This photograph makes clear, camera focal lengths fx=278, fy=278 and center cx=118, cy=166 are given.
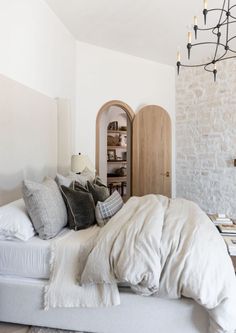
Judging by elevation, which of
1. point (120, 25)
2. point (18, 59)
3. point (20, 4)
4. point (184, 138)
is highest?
point (120, 25)

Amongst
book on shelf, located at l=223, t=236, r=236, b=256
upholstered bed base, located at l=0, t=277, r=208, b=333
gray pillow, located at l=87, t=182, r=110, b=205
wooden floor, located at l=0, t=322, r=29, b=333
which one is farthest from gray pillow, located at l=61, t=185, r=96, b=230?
book on shelf, located at l=223, t=236, r=236, b=256

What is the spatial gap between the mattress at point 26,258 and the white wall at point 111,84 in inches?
113

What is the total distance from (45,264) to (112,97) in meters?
3.66

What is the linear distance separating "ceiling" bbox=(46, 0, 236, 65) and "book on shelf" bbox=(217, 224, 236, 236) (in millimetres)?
2347

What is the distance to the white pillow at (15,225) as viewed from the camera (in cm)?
204

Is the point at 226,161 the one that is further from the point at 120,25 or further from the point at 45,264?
the point at 45,264

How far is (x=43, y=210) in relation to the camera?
2.11 m

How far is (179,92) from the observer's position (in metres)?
5.49

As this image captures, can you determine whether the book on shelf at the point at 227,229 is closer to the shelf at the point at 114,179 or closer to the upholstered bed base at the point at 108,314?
the upholstered bed base at the point at 108,314

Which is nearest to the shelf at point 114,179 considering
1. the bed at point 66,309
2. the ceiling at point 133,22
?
the ceiling at point 133,22

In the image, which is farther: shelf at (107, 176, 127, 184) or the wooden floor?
shelf at (107, 176, 127, 184)

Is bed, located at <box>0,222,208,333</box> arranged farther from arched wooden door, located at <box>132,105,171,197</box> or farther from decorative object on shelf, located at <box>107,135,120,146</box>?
decorative object on shelf, located at <box>107,135,120,146</box>

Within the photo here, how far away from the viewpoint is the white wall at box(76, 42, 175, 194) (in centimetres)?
481

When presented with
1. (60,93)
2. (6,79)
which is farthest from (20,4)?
(60,93)
